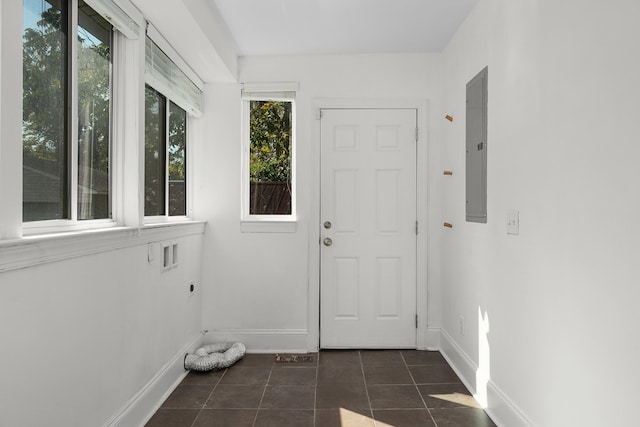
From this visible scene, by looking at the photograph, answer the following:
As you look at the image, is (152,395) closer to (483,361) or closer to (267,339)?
(267,339)

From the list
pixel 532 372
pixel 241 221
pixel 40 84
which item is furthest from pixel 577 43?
pixel 241 221

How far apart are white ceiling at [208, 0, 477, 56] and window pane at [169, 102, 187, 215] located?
0.75 meters

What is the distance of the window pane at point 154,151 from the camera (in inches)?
104

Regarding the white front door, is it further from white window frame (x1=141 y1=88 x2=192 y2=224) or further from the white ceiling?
white window frame (x1=141 y1=88 x2=192 y2=224)

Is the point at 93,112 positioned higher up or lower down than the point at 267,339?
higher up

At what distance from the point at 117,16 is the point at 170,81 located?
75 cm

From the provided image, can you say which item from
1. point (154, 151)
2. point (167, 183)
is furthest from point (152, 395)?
point (154, 151)

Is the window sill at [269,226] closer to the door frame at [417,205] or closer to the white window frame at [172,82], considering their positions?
the door frame at [417,205]

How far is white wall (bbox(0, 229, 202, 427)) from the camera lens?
135 cm

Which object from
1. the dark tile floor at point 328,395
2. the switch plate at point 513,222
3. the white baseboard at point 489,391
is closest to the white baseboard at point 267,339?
the dark tile floor at point 328,395

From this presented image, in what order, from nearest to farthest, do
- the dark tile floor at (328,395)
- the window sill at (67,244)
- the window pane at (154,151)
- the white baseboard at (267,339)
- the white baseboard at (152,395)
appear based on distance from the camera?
the window sill at (67,244), the white baseboard at (152,395), the dark tile floor at (328,395), the window pane at (154,151), the white baseboard at (267,339)

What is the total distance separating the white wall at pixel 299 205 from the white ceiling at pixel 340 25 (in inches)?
5.7

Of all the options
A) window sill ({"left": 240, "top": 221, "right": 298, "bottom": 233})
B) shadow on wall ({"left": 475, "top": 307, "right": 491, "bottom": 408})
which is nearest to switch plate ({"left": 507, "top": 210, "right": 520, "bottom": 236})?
shadow on wall ({"left": 475, "top": 307, "right": 491, "bottom": 408})

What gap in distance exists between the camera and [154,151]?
9.17ft
